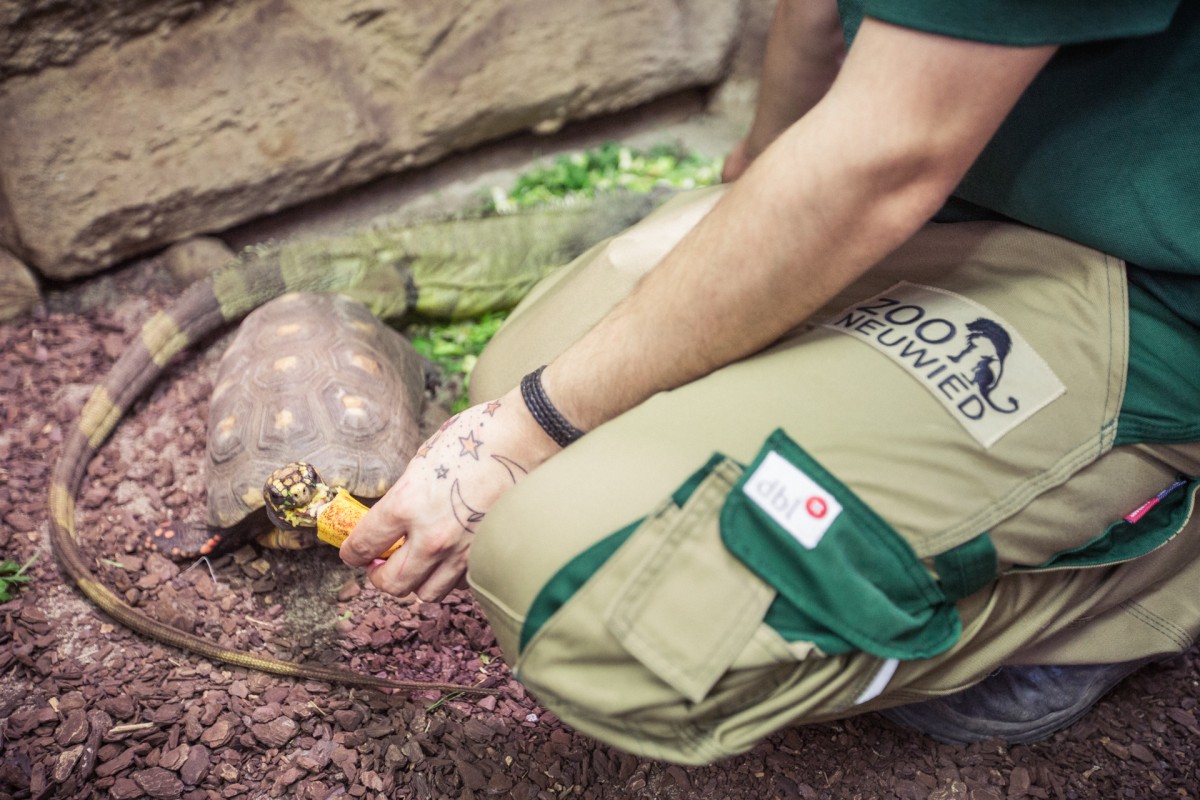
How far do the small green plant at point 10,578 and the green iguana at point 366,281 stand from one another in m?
0.10

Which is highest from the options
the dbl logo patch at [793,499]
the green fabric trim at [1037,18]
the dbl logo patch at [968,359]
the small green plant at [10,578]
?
the green fabric trim at [1037,18]

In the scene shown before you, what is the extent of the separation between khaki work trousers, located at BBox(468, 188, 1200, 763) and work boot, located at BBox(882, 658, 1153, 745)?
317 mm

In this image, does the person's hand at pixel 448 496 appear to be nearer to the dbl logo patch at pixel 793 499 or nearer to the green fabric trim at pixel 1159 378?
the dbl logo patch at pixel 793 499

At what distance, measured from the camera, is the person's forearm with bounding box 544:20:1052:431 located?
1229 mm

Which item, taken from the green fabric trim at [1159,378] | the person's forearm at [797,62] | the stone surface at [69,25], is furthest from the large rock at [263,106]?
the green fabric trim at [1159,378]

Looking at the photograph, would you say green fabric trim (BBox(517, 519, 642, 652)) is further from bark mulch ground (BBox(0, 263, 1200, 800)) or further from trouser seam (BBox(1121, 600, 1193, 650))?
trouser seam (BBox(1121, 600, 1193, 650))

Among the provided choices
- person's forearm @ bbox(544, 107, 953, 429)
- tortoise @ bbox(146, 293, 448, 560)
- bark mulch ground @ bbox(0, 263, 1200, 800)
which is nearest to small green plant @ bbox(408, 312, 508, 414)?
→ tortoise @ bbox(146, 293, 448, 560)

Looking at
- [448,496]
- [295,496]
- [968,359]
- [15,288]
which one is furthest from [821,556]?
[15,288]

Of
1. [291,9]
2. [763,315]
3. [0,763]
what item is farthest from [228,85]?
[763,315]

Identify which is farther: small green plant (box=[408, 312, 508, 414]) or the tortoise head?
small green plant (box=[408, 312, 508, 414])

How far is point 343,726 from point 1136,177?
195 cm

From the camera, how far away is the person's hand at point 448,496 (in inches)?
67.2

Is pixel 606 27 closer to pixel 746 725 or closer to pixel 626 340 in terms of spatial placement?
pixel 626 340

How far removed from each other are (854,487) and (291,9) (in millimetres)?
2792
